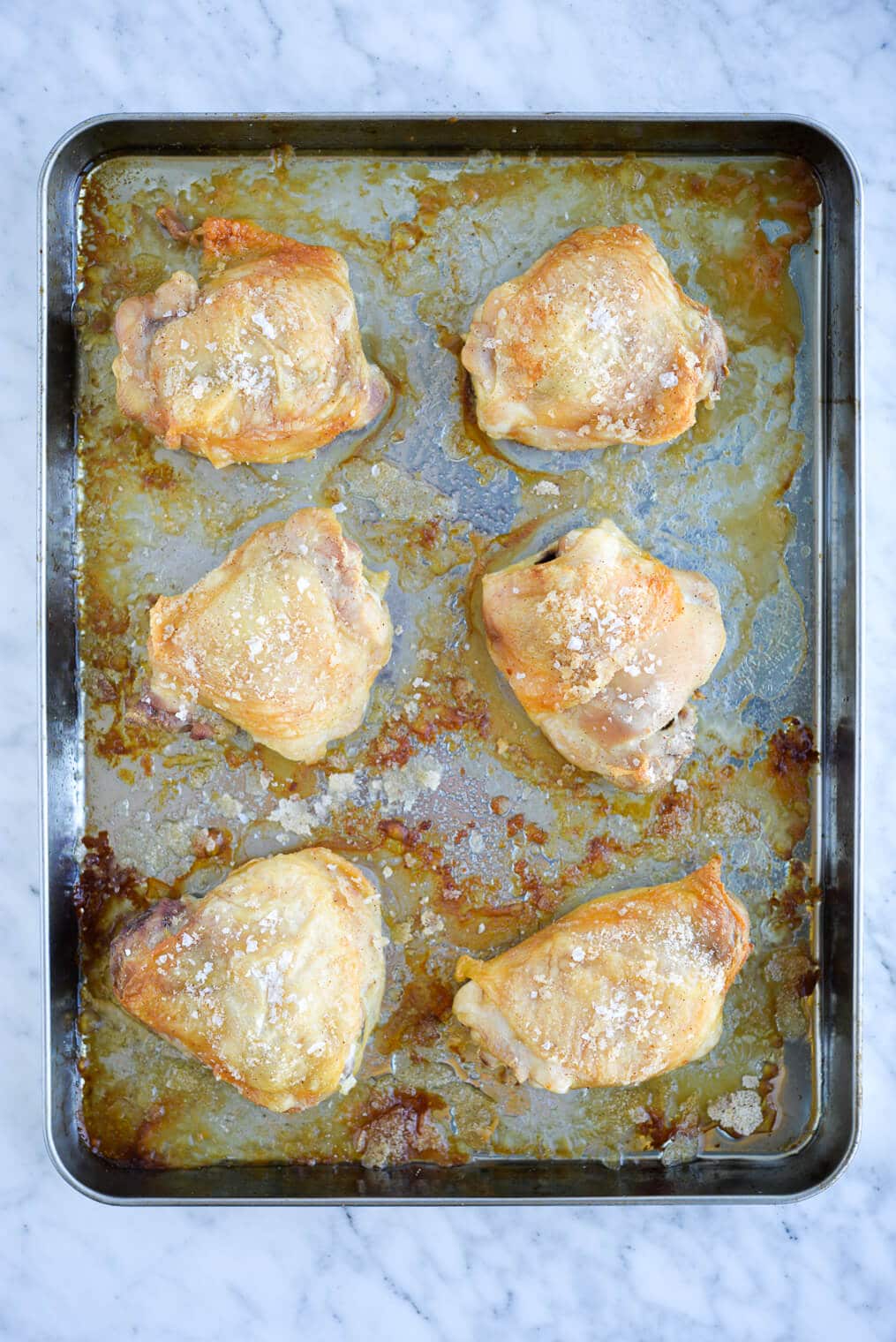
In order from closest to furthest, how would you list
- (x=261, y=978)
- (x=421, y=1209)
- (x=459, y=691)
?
(x=261, y=978), (x=459, y=691), (x=421, y=1209)

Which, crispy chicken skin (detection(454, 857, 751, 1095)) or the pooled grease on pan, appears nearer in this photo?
crispy chicken skin (detection(454, 857, 751, 1095))

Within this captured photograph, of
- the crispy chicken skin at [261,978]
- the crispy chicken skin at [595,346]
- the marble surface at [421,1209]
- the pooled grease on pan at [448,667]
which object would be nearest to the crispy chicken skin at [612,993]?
the pooled grease on pan at [448,667]

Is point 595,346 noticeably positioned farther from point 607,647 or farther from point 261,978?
point 261,978

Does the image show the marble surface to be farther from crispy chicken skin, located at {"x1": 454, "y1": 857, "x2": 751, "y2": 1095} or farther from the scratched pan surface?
crispy chicken skin, located at {"x1": 454, "y1": 857, "x2": 751, "y2": 1095}

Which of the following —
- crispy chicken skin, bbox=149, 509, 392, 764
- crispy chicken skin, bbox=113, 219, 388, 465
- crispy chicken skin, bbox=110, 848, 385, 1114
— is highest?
crispy chicken skin, bbox=113, 219, 388, 465

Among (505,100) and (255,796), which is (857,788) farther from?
(505,100)

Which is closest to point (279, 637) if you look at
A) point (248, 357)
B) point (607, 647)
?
point (248, 357)

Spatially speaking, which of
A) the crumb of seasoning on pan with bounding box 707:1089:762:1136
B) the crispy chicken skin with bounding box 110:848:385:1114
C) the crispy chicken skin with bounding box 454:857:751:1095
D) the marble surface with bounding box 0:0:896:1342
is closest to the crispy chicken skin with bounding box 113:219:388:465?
the marble surface with bounding box 0:0:896:1342

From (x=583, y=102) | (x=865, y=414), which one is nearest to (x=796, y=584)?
(x=865, y=414)
